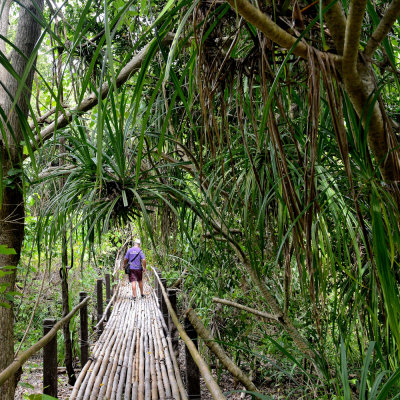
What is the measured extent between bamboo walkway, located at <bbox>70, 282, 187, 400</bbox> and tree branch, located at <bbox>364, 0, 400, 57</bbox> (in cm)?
220

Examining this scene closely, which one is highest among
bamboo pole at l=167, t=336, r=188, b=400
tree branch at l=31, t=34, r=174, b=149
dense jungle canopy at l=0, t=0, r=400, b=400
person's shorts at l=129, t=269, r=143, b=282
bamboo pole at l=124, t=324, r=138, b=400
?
tree branch at l=31, t=34, r=174, b=149

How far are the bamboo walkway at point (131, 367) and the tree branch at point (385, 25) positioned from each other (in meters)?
2.20

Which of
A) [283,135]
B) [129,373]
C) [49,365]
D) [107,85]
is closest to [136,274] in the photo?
[129,373]

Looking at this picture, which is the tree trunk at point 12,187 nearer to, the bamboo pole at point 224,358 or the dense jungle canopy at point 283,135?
the dense jungle canopy at point 283,135

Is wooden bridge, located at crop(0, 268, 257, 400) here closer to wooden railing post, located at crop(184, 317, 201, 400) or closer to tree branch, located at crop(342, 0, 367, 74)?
wooden railing post, located at crop(184, 317, 201, 400)

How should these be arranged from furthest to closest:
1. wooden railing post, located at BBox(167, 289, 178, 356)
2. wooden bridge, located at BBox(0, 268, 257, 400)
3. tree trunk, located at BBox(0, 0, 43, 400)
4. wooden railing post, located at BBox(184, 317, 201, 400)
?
wooden railing post, located at BBox(167, 289, 178, 356) → wooden railing post, located at BBox(184, 317, 201, 400) → tree trunk, located at BBox(0, 0, 43, 400) → wooden bridge, located at BBox(0, 268, 257, 400)

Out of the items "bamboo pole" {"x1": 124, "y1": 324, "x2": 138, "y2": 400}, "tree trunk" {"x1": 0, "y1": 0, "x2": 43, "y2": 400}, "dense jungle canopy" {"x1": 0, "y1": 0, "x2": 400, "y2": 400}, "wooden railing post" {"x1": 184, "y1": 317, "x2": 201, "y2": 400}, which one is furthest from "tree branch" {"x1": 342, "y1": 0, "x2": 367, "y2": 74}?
"bamboo pole" {"x1": 124, "y1": 324, "x2": 138, "y2": 400}

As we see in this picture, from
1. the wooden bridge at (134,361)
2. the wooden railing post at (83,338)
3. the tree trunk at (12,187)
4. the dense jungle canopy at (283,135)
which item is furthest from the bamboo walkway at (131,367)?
the dense jungle canopy at (283,135)

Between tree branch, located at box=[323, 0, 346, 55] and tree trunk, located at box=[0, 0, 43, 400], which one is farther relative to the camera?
tree trunk, located at box=[0, 0, 43, 400]

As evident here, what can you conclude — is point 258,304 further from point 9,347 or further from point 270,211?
point 9,347

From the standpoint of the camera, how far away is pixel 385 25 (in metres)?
0.50

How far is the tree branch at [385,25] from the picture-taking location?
465mm

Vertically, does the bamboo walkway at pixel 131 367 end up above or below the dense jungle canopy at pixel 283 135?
below

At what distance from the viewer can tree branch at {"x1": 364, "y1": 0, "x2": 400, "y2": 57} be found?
0.47 metres
